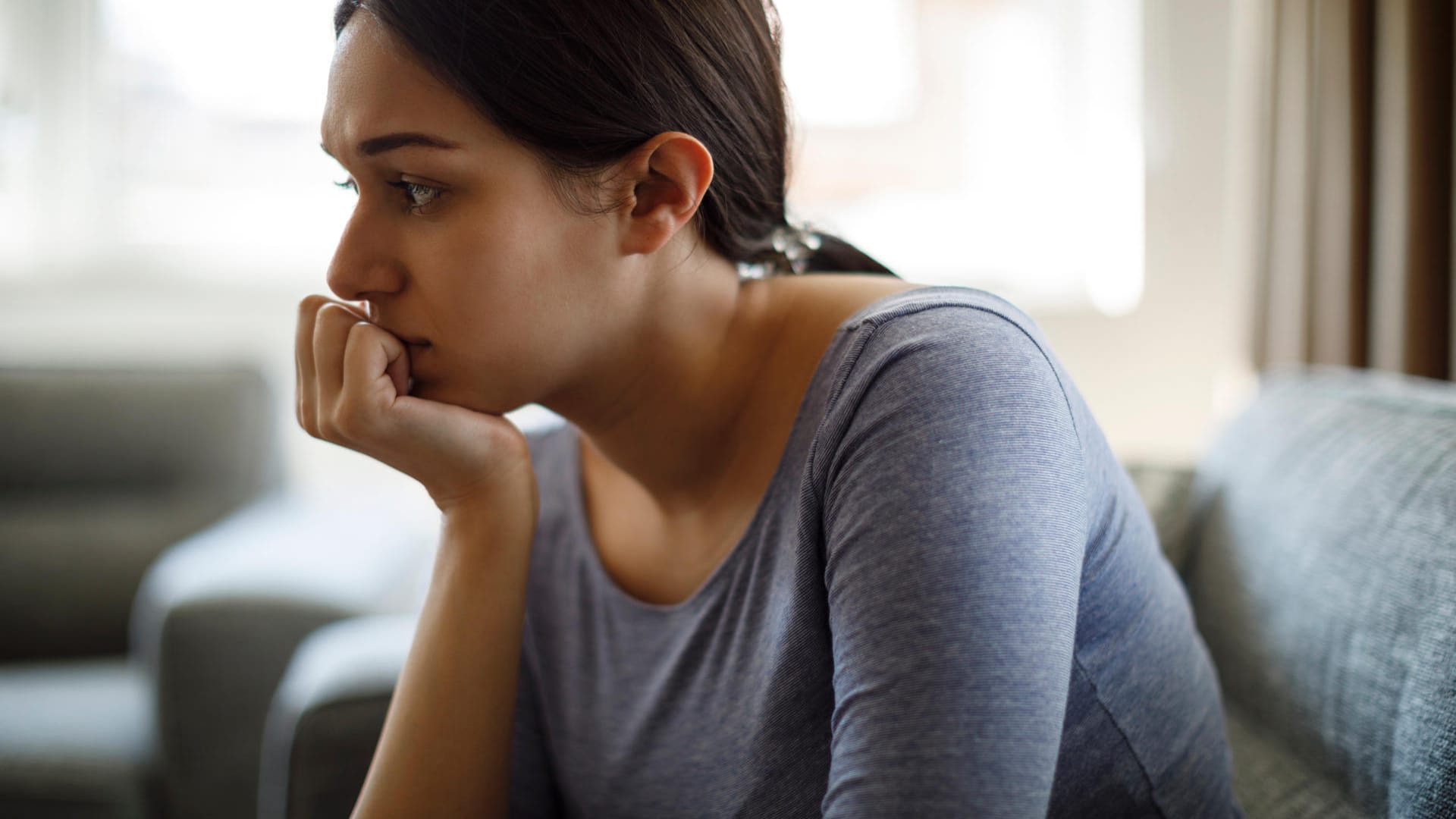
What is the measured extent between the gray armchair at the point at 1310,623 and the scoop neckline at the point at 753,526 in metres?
0.26

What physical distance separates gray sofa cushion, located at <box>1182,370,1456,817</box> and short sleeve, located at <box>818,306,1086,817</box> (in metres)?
0.31

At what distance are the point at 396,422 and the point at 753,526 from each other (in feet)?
1.04

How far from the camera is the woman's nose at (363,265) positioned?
75 centimetres

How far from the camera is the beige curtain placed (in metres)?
1.42

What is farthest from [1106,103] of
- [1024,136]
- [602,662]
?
[602,662]

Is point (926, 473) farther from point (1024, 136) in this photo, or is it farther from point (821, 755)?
point (1024, 136)

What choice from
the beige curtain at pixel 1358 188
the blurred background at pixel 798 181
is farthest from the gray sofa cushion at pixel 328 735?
the beige curtain at pixel 1358 188

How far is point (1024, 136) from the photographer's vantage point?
224cm

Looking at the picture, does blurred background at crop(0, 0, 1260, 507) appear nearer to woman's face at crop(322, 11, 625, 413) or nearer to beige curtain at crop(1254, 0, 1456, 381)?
beige curtain at crop(1254, 0, 1456, 381)

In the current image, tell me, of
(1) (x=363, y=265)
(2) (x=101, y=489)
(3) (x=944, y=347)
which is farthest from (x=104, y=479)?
(3) (x=944, y=347)

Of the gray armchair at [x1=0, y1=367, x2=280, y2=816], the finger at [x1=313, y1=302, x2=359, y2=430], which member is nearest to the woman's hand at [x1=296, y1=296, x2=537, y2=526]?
the finger at [x1=313, y1=302, x2=359, y2=430]

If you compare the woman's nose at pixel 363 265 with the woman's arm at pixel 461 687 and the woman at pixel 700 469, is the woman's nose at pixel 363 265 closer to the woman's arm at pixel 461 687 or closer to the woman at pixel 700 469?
the woman at pixel 700 469

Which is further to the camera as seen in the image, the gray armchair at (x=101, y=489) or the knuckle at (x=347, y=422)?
the gray armchair at (x=101, y=489)

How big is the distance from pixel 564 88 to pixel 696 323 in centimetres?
24
